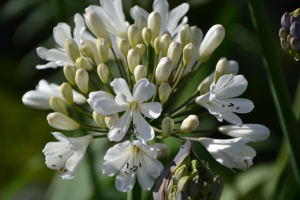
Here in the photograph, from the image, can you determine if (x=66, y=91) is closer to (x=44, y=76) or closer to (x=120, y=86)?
(x=120, y=86)

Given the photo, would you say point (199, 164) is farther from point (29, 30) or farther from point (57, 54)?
point (29, 30)

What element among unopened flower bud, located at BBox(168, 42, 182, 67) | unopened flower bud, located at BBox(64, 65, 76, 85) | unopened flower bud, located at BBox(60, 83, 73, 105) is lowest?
unopened flower bud, located at BBox(168, 42, 182, 67)

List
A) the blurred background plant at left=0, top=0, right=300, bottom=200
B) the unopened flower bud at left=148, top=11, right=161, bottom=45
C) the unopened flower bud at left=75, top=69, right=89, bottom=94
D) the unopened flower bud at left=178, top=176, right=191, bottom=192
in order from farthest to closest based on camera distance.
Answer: the blurred background plant at left=0, top=0, right=300, bottom=200
the unopened flower bud at left=148, top=11, right=161, bottom=45
the unopened flower bud at left=75, top=69, right=89, bottom=94
the unopened flower bud at left=178, top=176, right=191, bottom=192

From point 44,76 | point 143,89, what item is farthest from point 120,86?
point 44,76

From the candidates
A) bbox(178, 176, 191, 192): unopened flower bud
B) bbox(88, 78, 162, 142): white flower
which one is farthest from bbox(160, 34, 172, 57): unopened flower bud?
bbox(178, 176, 191, 192): unopened flower bud

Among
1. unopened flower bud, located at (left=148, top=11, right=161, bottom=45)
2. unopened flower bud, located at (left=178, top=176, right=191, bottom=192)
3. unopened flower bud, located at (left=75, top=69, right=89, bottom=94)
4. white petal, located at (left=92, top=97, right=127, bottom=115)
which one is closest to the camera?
unopened flower bud, located at (left=178, top=176, right=191, bottom=192)

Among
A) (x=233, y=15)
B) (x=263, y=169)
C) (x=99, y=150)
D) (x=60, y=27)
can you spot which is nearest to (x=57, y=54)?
(x=60, y=27)

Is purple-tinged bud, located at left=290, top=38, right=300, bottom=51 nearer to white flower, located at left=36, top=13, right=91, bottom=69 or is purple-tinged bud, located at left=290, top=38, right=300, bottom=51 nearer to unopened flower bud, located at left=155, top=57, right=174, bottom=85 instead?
unopened flower bud, located at left=155, top=57, right=174, bottom=85
